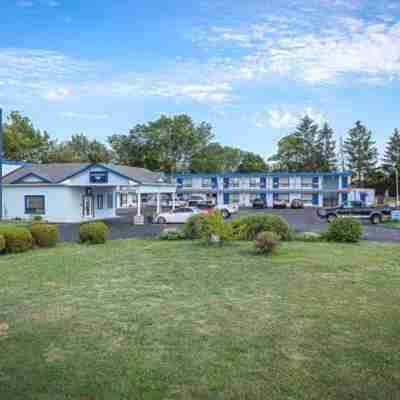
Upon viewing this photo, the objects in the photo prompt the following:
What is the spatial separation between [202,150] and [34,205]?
4740 cm

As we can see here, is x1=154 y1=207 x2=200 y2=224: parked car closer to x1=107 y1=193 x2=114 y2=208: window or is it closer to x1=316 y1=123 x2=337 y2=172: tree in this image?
x1=107 y1=193 x2=114 y2=208: window

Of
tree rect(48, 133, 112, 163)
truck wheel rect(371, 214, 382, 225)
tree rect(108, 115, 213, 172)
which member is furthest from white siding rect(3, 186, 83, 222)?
tree rect(108, 115, 213, 172)

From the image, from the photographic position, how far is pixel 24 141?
193ft

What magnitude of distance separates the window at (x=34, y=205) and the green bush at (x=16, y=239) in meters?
17.3

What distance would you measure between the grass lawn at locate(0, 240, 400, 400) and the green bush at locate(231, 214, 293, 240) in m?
6.07

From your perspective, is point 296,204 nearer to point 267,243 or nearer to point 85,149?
point 85,149

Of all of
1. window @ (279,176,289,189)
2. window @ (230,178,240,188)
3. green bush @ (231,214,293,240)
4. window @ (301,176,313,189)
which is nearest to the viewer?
green bush @ (231,214,293,240)

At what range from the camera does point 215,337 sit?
5.97m

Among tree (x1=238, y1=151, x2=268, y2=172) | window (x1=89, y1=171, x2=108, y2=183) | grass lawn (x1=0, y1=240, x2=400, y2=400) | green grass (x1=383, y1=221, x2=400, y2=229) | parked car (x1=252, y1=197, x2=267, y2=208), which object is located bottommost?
green grass (x1=383, y1=221, x2=400, y2=229)

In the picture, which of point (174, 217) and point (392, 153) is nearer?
point (174, 217)

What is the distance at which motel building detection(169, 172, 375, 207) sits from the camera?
57.1m

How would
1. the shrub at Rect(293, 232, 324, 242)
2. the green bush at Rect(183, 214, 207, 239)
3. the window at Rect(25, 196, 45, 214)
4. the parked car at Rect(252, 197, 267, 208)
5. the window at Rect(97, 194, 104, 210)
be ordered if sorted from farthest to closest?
the parked car at Rect(252, 197, 267, 208)
the window at Rect(97, 194, 104, 210)
the window at Rect(25, 196, 45, 214)
the shrub at Rect(293, 232, 324, 242)
the green bush at Rect(183, 214, 207, 239)

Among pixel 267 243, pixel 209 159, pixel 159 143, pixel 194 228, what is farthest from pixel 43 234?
pixel 209 159

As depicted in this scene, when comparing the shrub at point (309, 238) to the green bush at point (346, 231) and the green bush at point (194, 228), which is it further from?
the green bush at point (194, 228)
